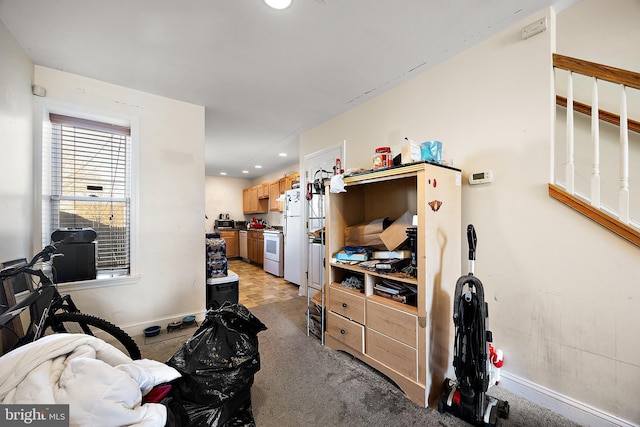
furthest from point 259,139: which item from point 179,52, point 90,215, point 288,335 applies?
point 288,335

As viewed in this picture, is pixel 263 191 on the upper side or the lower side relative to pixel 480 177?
upper

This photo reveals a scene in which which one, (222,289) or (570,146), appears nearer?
(570,146)

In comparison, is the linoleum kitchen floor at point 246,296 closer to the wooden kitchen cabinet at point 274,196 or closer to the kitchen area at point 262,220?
the kitchen area at point 262,220

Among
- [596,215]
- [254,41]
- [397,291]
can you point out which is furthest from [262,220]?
[596,215]

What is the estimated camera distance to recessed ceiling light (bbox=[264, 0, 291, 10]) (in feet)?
4.70

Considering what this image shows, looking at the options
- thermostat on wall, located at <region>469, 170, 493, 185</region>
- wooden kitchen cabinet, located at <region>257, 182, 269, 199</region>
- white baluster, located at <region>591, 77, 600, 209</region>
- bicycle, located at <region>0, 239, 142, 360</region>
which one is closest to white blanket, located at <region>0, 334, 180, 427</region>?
bicycle, located at <region>0, 239, 142, 360</region>

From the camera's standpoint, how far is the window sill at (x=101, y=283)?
2141 millimetres

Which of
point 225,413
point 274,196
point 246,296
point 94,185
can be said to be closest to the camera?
point 225,413

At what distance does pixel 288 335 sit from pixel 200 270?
1.22 metres

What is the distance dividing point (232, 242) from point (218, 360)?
18.8ft

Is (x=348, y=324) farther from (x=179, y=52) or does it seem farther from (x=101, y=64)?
(x=101, y=64)

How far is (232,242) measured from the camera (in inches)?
264

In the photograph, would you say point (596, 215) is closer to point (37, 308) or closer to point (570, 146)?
point (570, 146)

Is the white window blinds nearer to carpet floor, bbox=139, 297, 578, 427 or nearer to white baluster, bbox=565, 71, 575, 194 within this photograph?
carpet floor, bbox=139, 297, 578, 427
